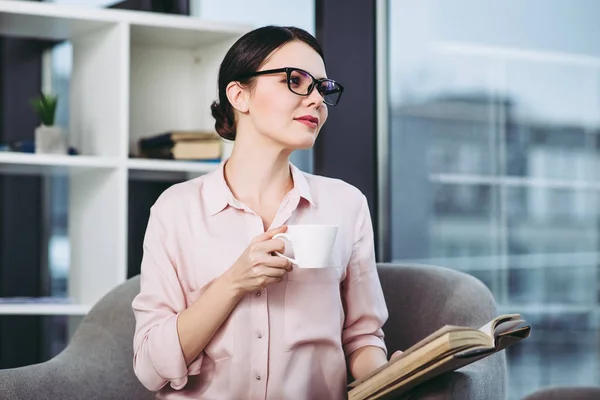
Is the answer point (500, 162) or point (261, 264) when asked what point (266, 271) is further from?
point (500, 162)

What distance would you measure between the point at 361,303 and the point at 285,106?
0.46 metres

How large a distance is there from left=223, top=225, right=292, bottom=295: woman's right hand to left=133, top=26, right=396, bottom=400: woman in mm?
73

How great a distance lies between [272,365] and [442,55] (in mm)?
1605

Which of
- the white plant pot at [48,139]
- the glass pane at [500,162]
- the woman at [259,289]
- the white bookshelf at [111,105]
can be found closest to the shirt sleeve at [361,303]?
the woman at [259,289]

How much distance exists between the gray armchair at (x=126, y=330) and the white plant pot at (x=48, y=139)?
104cm

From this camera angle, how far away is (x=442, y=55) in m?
3.12

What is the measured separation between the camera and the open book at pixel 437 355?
1448 millimetres

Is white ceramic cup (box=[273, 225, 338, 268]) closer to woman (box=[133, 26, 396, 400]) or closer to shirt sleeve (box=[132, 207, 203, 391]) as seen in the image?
woman (box=[133, 26, 396, 400])

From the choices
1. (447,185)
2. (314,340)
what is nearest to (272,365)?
(314,340)

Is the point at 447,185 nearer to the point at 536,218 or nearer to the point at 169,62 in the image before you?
the point at 536,218

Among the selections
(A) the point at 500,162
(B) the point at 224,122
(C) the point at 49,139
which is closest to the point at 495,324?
(B) the point at 224,122

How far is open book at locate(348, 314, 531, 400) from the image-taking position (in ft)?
4.75

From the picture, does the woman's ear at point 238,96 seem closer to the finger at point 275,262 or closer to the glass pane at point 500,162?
the finger at point 275,262

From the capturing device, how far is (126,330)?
2.26 metres
